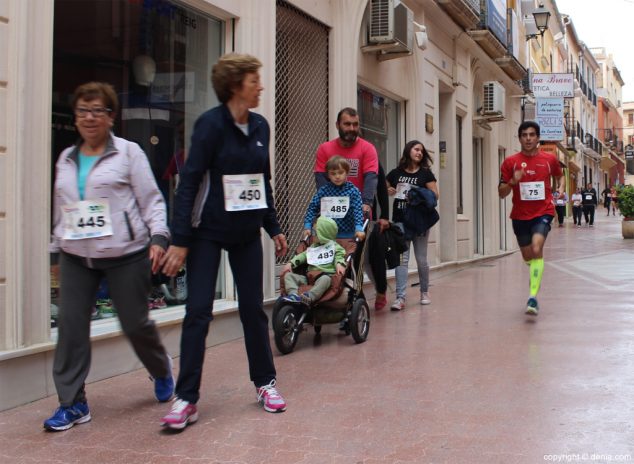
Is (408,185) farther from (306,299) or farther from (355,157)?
(306,299)

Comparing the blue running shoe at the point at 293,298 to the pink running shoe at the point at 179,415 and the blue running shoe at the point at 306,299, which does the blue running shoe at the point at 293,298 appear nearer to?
the blue running shoe at the point at 306,299

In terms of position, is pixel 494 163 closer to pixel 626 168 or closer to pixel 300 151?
pixel 300 151

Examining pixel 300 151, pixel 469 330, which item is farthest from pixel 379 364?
pixel 300 151

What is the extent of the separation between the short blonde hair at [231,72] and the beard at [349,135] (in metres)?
2.88

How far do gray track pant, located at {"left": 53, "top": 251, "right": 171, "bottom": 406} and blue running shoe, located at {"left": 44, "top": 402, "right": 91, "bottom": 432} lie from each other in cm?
5

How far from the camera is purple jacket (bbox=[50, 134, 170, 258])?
3.50 m

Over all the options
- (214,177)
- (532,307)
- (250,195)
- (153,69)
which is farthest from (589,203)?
(214,177)

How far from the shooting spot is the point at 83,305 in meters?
3.59

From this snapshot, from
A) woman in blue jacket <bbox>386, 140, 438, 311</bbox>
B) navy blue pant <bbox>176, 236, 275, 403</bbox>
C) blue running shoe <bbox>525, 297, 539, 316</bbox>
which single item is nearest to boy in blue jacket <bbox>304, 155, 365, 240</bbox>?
woman in blue jacket <bbox>386, 140, 438, 311</bbox>

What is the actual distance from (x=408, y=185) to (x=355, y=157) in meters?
1.36

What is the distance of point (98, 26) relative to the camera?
18.0ft

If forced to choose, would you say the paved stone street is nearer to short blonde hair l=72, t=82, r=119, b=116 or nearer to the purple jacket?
the purple jacket

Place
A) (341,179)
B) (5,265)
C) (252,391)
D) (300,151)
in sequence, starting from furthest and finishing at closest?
(300,151) → (341,179) → (252,391) → (5,265)

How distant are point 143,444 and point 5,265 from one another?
1.37 m
